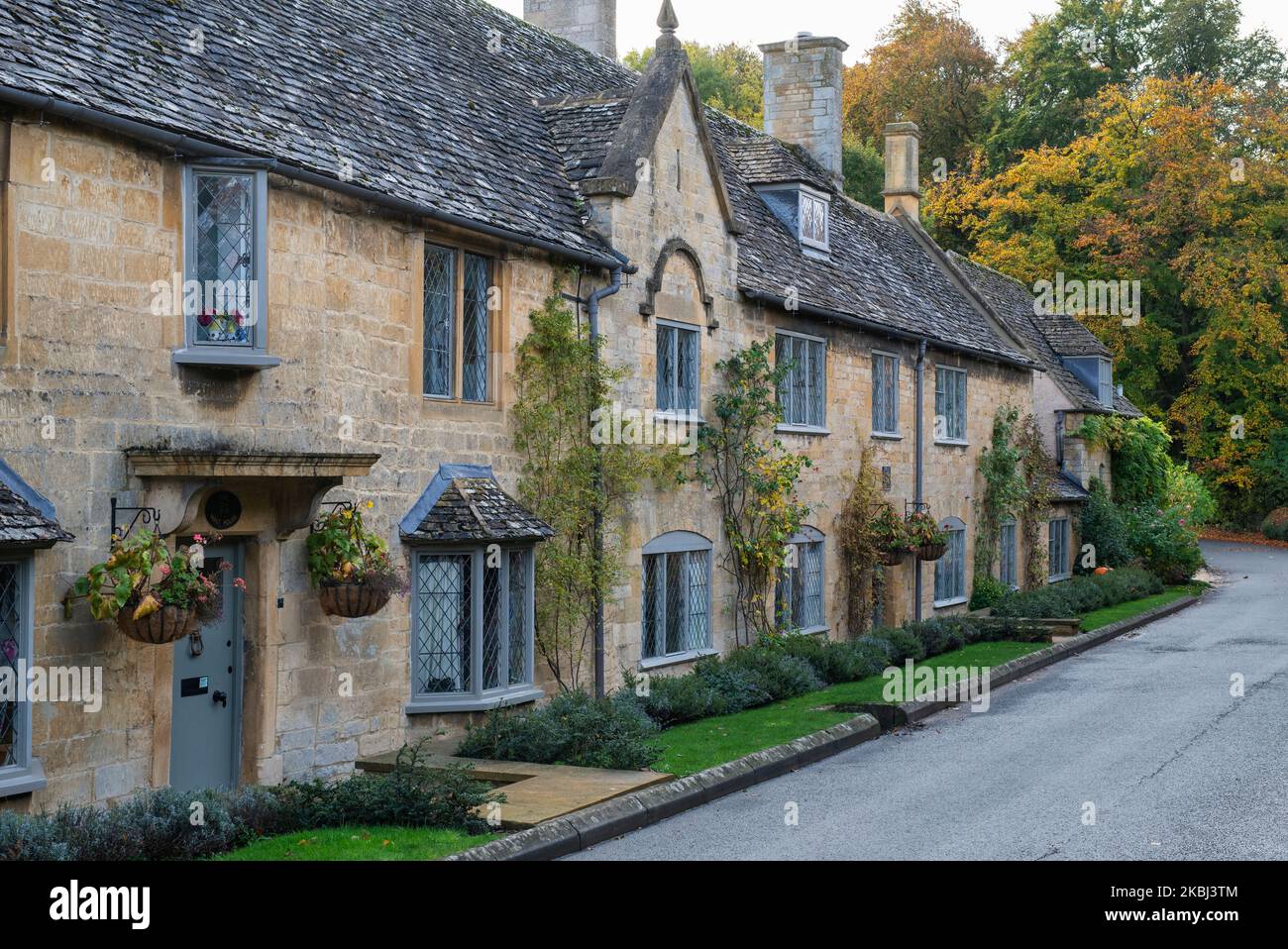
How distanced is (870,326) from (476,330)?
1073cm

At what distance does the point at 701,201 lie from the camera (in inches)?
770

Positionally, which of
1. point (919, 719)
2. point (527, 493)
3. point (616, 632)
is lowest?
point (919, 719)

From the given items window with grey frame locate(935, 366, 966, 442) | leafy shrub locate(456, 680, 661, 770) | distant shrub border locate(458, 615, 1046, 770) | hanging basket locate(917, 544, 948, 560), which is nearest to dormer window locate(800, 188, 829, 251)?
window with grey frame locate(935, 366, 966, 442)

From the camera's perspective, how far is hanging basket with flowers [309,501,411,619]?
41.8 feet

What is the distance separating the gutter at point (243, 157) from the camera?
401 inches

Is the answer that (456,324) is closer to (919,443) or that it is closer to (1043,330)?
(919,443)

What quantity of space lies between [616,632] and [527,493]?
2.48 metres

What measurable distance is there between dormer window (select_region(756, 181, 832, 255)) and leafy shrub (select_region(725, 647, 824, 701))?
8335 mm

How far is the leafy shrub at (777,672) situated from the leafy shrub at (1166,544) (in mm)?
20509

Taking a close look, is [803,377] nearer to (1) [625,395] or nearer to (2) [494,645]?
(1) [625,395]

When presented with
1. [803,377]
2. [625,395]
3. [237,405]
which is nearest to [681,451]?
[625,395]

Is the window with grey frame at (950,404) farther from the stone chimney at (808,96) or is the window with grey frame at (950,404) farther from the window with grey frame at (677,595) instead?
the window with grey frame at (677,595)

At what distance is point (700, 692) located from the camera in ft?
55.5

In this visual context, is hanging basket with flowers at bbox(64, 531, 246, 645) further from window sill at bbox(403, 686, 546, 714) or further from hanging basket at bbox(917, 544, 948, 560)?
hanging basket at bbox(917, 544, 948, 560)
